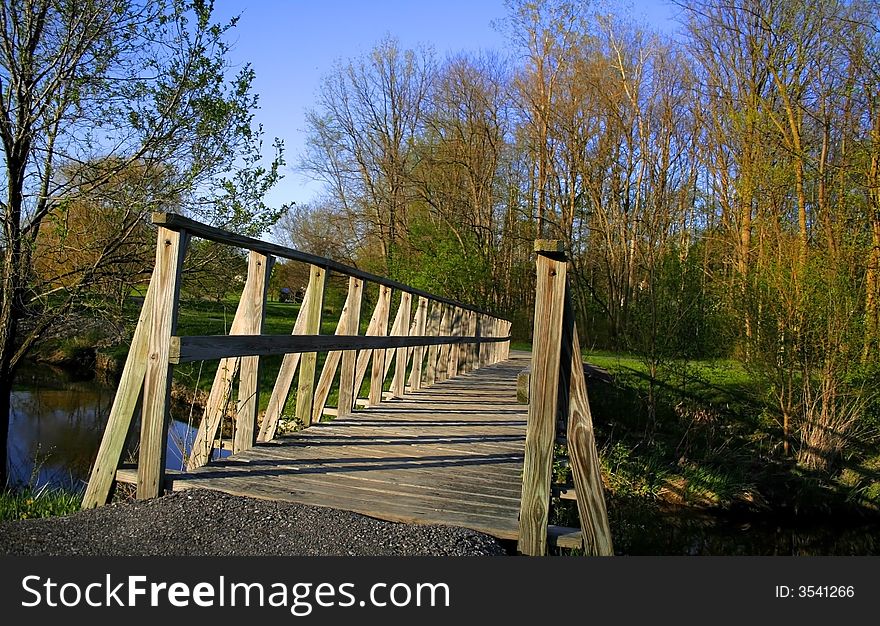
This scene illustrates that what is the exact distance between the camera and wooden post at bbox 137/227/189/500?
3.18 meters

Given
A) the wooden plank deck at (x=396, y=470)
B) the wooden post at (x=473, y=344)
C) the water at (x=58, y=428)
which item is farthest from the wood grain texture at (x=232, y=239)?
the wooden post at (x=473, y=344)

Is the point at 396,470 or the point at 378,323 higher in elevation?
the point at 378,323

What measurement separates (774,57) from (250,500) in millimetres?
12621

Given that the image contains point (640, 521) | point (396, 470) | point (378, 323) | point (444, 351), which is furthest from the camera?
point (444, 351)

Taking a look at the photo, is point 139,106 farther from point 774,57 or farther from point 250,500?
point 774,57

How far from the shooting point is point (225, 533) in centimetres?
280

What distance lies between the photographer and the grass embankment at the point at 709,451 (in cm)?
998

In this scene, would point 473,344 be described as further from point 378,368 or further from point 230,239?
point 230,239

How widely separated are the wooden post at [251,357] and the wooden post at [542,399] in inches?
65.3

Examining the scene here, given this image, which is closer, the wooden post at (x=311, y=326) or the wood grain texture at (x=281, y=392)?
the wood grain texture at (x=281, y=392)

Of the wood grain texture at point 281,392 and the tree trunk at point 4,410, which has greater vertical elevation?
the wood grain texture at point 281,392

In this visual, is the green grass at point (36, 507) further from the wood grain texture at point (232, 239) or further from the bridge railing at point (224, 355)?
the wood grain texture at point (232, 239)

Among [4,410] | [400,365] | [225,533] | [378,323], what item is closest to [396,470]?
[225,533]

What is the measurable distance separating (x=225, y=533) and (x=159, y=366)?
833mm
